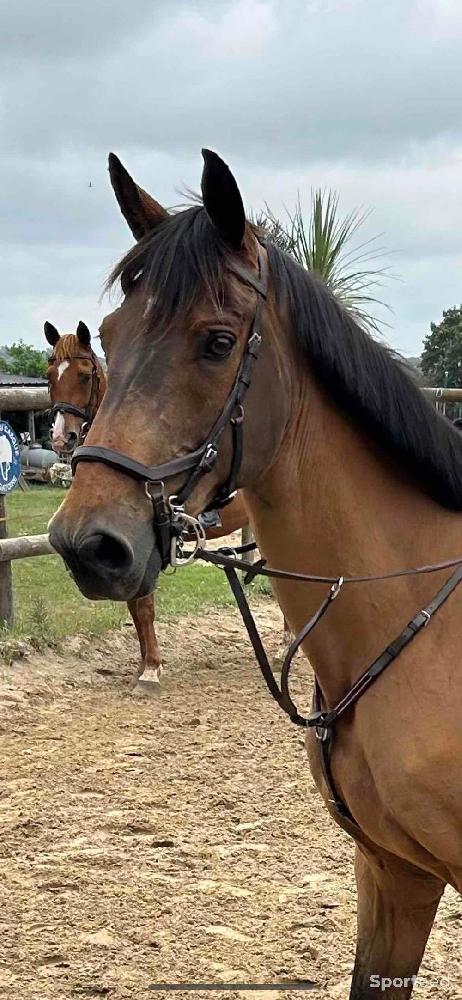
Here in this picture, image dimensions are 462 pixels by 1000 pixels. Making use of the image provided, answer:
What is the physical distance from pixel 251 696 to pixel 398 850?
4.19 metres

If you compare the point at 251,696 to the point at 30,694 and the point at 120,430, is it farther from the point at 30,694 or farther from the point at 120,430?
the point at 120,430

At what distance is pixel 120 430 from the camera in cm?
182

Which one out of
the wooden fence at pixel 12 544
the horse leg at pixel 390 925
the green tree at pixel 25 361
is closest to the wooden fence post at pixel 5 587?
the wooden fence at pixel 12 544

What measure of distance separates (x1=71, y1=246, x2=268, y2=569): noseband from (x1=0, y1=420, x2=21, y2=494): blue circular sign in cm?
480

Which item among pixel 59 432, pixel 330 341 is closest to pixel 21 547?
pixel 59 432

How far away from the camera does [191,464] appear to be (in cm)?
187

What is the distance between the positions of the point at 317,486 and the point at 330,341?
35 centimetres

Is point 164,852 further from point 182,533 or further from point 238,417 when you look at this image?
point 238,417

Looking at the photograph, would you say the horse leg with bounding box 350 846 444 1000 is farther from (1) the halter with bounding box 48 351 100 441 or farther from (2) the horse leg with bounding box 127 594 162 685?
(1) the halter with bounding box 48 351 100 441

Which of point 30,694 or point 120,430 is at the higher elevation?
point 120,430

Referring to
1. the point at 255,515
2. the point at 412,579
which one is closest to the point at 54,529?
the point at 255,515

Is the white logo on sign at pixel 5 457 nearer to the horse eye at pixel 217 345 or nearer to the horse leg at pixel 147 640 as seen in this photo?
the horse leg at pixel 147 640

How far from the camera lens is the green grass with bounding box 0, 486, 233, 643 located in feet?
22.9

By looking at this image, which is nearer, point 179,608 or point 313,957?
point 313,957
